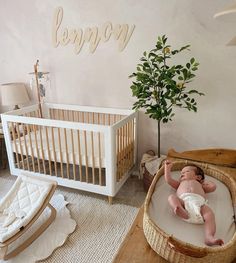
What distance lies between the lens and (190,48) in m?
2.30

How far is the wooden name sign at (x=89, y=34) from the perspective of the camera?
2.50 metres

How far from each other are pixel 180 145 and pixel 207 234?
166 centimetres

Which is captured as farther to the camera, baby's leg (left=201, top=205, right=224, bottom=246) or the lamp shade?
the lamp shade

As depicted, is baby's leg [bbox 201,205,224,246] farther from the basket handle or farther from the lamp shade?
the lamp shade

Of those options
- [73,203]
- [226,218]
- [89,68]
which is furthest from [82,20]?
[226,218]

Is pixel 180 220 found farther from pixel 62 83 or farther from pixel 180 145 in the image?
pixel 62 83

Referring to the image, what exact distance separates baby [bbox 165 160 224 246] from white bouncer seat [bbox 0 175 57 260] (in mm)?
1112

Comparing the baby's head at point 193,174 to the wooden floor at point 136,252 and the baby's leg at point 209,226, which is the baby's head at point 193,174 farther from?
the wooden floor at point 136,252

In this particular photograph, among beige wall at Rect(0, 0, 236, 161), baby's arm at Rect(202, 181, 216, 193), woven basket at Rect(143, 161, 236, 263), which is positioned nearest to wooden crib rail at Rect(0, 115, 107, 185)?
beige wall at Rect(0, 0, 236, 161)

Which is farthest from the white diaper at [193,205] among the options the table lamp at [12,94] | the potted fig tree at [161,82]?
the table lamp at [12,94]

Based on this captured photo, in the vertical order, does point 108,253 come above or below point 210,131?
below

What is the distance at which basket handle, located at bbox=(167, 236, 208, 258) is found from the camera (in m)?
0.91

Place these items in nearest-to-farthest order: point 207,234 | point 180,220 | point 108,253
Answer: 1. point 207,234
2. point 180,220
3. point 108,253

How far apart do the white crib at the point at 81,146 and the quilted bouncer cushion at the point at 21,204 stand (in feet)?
1.21
